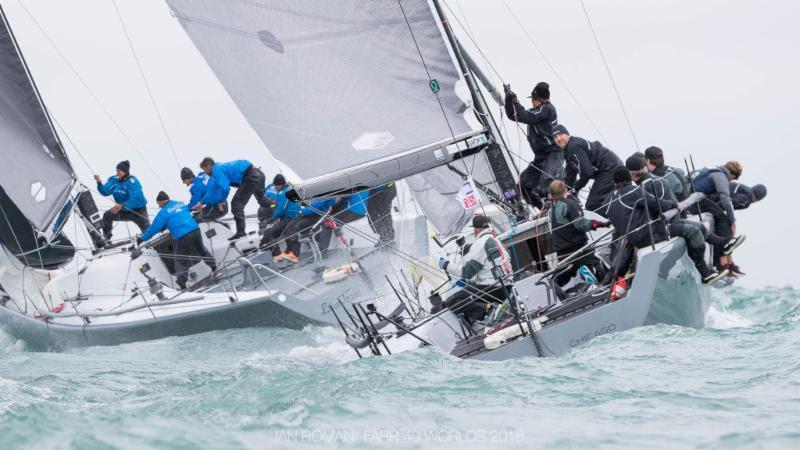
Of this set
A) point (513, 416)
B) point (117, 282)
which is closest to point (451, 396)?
point (513, 416)

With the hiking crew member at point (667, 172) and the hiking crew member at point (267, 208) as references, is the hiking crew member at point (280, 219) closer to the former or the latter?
the hiking crew member at point (267, 208)

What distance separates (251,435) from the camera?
6.38m

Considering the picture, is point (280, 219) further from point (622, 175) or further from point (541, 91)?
point (622, 175)

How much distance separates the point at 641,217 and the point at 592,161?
1510 millimetres

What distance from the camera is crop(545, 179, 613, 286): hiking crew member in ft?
29.7

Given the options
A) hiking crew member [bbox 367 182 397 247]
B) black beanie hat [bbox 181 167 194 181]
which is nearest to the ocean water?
hiking crew member [bbox 367 182 397 247]

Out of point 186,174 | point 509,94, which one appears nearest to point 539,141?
point 509,94

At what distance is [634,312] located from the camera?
26.9ft

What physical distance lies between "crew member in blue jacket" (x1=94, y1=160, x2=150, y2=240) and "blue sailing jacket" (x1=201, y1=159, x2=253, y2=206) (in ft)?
4.45

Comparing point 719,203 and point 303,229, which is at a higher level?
point 303,229

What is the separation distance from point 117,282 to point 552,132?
547 cm

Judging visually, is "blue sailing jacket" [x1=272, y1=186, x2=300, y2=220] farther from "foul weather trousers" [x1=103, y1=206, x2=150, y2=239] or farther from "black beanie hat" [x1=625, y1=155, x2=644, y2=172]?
"black beanie hat" [x1=625, y1=155, x2=644, y2=172]

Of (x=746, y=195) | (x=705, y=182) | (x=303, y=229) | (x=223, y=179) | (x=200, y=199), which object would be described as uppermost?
(x=223, y=179)

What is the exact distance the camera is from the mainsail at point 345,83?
977cm
